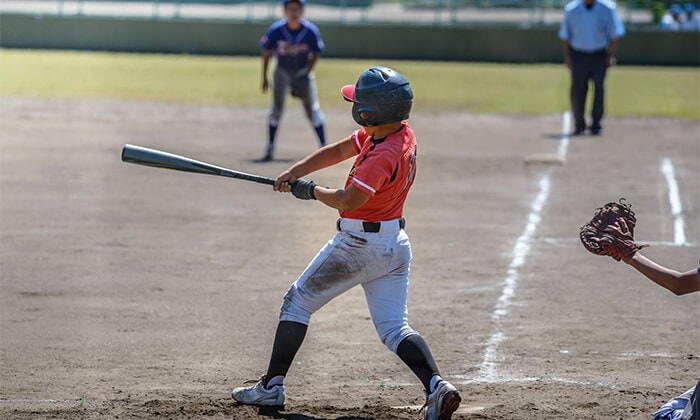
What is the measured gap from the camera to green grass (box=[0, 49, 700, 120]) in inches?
951

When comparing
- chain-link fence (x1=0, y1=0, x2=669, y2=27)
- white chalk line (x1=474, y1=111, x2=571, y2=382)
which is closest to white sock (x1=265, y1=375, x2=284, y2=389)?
white chalk line (x1=474, y1=111, x2=571, y2=382)

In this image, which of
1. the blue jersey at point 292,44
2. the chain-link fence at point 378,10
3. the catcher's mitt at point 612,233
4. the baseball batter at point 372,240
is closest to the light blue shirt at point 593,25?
the blue jersey at point 292,44

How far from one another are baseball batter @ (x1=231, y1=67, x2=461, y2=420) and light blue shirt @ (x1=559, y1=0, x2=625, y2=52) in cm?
1458

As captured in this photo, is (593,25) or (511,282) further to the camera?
(593,25)

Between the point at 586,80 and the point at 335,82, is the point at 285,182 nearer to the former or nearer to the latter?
the point at 586,80

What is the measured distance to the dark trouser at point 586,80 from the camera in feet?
65.8

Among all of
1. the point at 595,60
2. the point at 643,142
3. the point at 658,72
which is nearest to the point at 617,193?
the point at 643,142

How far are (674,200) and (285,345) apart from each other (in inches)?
349

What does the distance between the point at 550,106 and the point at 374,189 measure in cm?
1915

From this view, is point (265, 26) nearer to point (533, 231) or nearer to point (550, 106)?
point (550, 106)

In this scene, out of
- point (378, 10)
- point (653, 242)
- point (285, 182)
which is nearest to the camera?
point (285, 182)


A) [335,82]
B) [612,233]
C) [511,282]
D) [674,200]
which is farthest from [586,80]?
[612,233]

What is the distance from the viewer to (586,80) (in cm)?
2019

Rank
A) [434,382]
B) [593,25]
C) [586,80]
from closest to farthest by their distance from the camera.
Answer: [434,382]
[593,25]
[586,80]
